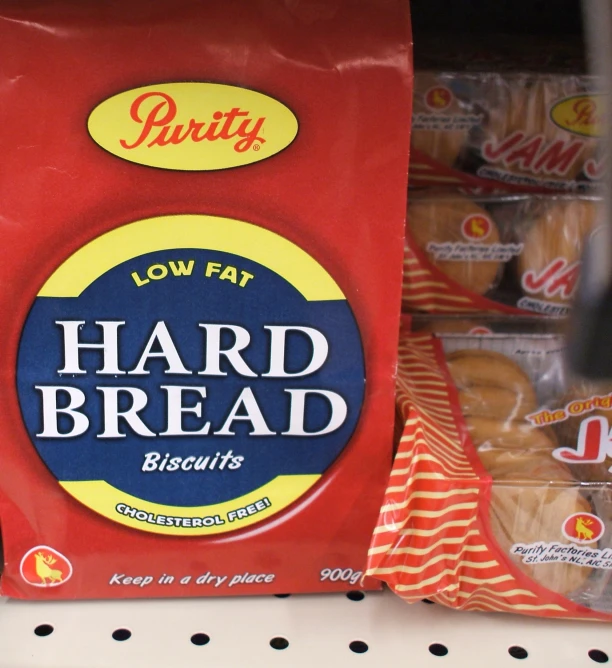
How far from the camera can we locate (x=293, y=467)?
776 millimetres

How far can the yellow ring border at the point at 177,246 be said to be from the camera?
2.28 feet

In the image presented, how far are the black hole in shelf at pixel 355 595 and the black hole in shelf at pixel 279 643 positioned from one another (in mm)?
88

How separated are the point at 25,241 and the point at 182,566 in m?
0.34

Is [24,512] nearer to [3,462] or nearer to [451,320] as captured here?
[3,462]

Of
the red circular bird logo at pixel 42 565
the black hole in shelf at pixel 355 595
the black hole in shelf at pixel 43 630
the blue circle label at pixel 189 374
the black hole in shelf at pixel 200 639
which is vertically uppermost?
the blue circle label at pixel 189 374

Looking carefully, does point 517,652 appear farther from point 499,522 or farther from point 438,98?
point 438,98

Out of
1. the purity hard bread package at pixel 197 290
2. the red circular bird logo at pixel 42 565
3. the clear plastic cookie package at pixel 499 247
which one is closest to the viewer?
the purity hard bread package at pixel 197 290

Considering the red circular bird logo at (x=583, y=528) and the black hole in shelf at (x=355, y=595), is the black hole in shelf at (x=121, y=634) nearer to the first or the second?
the black hole in shelf at (x=355, y=595)

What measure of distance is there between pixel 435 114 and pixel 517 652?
0.54 meters

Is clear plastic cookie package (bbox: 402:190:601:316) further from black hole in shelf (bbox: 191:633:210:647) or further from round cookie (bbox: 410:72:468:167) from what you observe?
black hole in shelf (bbox: 191:633:210:647)

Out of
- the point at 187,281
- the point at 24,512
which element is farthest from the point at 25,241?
the point at 24,512

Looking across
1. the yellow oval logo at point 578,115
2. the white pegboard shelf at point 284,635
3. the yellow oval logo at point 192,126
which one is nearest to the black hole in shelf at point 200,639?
the white pegboard shelf at point 284,635

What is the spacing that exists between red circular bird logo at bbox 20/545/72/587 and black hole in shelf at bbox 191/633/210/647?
140mm

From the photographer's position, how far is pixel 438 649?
75 centimetres
